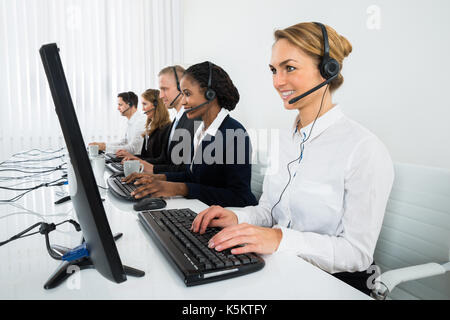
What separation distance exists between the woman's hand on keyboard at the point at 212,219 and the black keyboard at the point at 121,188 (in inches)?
16.2

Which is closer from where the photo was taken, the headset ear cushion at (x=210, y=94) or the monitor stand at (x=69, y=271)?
the monitor stand at (x=69, y=271)

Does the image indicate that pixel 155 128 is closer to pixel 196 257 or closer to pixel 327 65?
pixel 327 65

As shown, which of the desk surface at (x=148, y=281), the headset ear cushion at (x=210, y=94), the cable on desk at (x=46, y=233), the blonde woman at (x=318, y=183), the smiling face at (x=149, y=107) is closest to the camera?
the desk surface at (x=148, y=281)

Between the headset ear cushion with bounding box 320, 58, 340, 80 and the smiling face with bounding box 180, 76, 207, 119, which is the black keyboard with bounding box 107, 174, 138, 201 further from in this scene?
the headset ear cushion with bounding box 320, 58, 340, 80

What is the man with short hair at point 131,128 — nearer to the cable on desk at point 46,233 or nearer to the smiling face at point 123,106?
the smiling face at point 123,106

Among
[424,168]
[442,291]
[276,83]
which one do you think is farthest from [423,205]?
[276,83]

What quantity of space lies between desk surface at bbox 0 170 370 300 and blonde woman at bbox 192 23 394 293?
0.08 metres

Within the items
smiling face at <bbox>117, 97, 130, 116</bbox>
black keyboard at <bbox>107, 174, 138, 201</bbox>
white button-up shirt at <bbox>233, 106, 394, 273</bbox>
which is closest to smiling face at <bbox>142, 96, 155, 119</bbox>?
smiling face at <bbox>117, 97, 130, 116</bbox>

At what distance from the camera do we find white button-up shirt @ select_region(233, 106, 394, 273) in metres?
0.77

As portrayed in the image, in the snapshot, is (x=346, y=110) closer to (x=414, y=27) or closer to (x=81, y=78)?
(x=414, y=27)

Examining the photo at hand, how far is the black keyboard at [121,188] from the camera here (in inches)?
44.5

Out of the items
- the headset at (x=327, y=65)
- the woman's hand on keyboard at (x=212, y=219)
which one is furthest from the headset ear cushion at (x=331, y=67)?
the woman's hand on keyboard at (x=212, y=219)

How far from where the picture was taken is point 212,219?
32.8 inches
